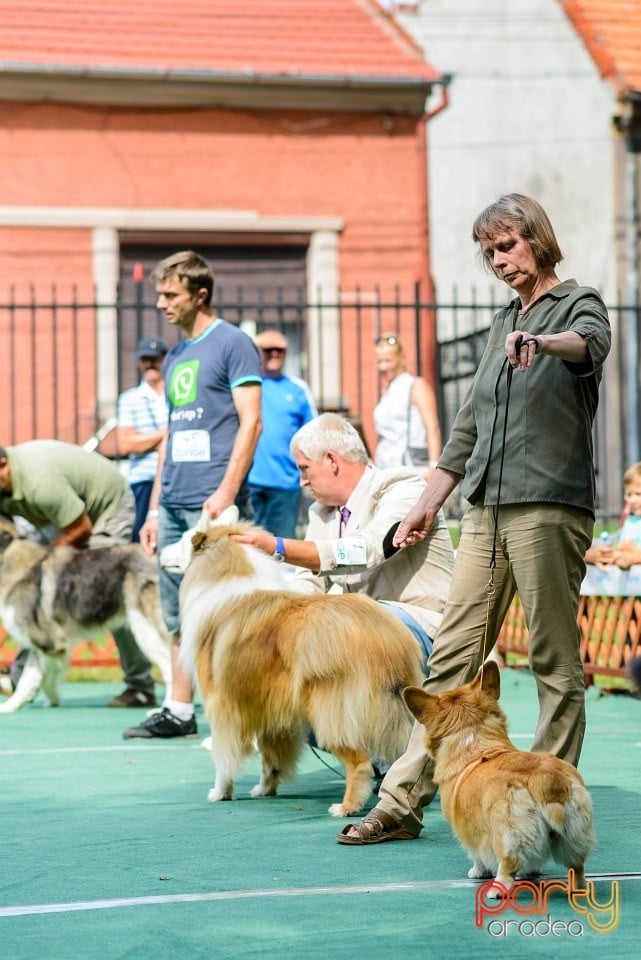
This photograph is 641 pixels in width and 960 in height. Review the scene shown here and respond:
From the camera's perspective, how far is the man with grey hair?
17.9 feet

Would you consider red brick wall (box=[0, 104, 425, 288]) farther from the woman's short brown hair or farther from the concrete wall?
the woman's short brown hair

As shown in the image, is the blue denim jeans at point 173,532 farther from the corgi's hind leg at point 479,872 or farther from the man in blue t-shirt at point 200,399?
the corgi's hind leg at point 479,872

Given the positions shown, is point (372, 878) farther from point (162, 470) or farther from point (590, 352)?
point (162, 470)

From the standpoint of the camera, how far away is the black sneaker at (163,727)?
7.29m

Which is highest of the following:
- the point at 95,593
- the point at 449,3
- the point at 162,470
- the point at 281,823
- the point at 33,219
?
the point at 449,3

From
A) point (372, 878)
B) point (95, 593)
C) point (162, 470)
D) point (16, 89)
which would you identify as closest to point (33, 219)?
point (16, 89)

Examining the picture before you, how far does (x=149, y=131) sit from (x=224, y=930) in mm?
13047

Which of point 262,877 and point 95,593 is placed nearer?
point 262,877

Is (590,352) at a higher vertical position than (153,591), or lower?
higher

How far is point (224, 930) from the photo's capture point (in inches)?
142

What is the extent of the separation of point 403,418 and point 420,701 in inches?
241

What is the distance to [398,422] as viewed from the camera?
10266 mm

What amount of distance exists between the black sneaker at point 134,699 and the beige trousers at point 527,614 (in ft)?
14.6

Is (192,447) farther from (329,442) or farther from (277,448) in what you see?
(277,448)
